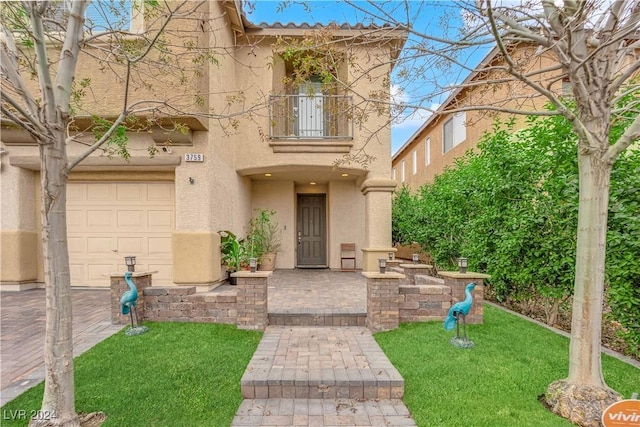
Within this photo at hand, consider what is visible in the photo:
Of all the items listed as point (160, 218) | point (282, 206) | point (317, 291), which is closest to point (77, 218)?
point (160, 218)

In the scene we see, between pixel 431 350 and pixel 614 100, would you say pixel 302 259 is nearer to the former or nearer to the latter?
pixel 431 350

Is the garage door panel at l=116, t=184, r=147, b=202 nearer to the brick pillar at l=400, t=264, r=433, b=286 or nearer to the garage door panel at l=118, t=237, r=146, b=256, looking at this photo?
the garage door panel at l=118, t=237, r=146, b=256

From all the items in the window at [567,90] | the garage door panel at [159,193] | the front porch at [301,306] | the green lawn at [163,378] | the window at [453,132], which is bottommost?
the green lawn at [163,378]

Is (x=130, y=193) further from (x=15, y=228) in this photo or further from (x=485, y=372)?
(x=485, y=372)

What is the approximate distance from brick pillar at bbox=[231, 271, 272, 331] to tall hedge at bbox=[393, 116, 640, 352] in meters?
4.20

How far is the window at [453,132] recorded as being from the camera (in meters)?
13.7

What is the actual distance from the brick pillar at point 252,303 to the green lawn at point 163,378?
0.65 ft

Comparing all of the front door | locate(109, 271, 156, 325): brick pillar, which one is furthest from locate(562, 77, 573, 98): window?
the front door

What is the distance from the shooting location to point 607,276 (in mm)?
3943

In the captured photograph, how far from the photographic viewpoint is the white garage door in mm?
7496

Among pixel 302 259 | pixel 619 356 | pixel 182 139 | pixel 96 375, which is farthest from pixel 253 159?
pixel 619 356

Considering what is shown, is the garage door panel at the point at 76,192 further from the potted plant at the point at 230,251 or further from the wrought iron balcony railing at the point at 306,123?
the wrought iron balcony railing at the point at 306,123

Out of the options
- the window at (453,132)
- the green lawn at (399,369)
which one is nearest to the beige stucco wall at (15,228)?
the green lawn at (399,369)

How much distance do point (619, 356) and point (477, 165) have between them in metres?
4.16
